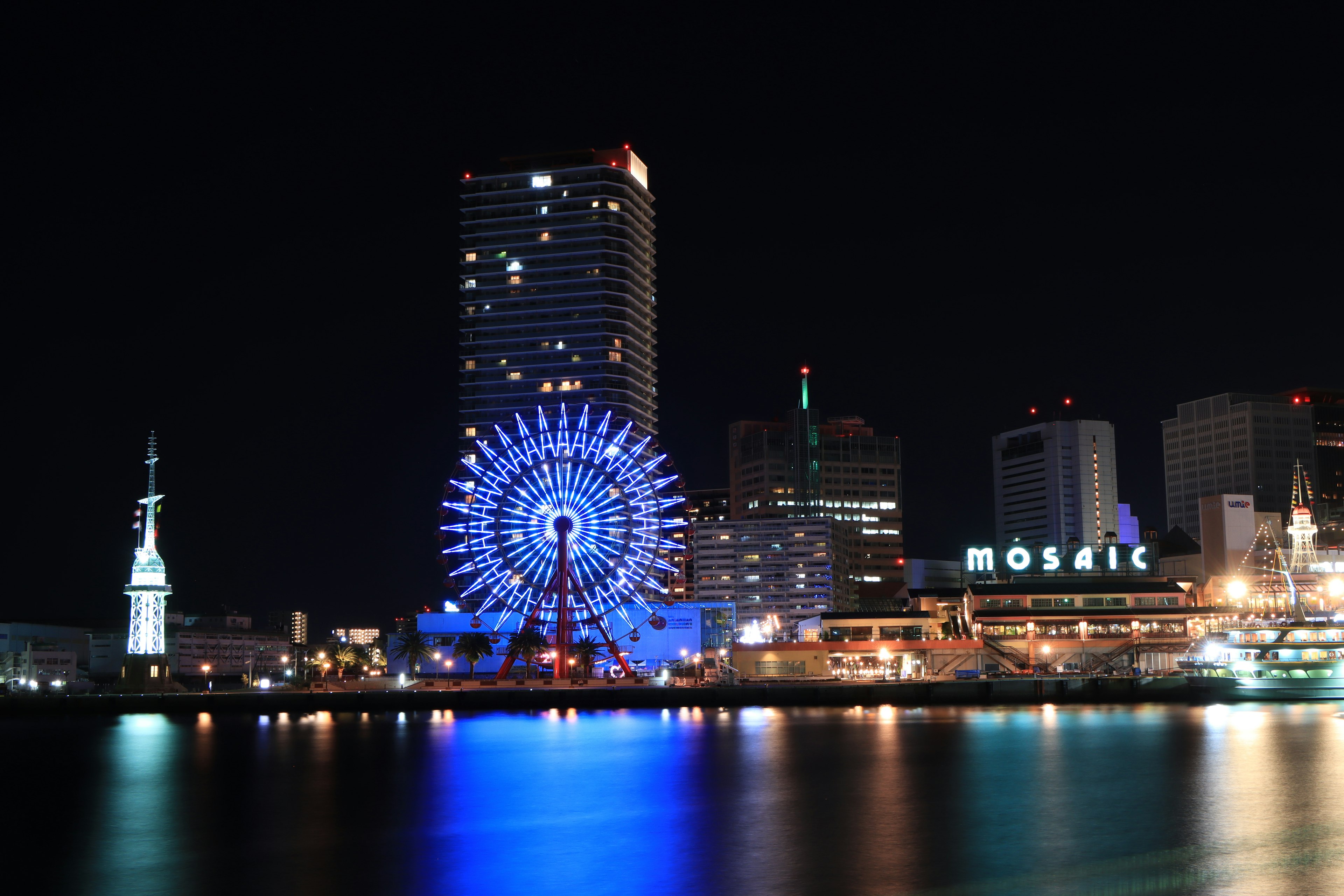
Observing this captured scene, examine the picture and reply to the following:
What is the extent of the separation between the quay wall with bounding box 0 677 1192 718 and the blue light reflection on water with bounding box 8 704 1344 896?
26278mm

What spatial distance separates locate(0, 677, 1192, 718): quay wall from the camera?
359 feet

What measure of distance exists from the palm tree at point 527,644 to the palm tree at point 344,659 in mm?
26161

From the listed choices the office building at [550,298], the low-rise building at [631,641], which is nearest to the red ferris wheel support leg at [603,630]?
the low-rise building at [631,641]

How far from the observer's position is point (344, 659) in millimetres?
144125

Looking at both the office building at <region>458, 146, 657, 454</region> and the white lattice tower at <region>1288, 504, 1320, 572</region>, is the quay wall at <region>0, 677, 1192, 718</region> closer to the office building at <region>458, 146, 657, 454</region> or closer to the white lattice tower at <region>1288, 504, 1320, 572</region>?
the white lattice tower at <region>1288, 504, 1320, 572</region>

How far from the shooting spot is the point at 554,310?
196m

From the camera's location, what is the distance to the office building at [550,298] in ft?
636

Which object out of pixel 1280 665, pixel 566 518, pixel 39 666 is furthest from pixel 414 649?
pixel 1280 665

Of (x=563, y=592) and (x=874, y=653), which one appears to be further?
(x=874, y=653)

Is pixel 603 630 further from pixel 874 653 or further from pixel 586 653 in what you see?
pixel 874 653

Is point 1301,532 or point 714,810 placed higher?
point 1301,532

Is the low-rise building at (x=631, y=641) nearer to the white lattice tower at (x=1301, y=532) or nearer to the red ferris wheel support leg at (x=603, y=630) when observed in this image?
the red ferris wheel support leg at (x=603, y=630)

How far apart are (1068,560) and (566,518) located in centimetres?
5649

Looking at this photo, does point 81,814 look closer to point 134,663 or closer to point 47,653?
point 134,663
